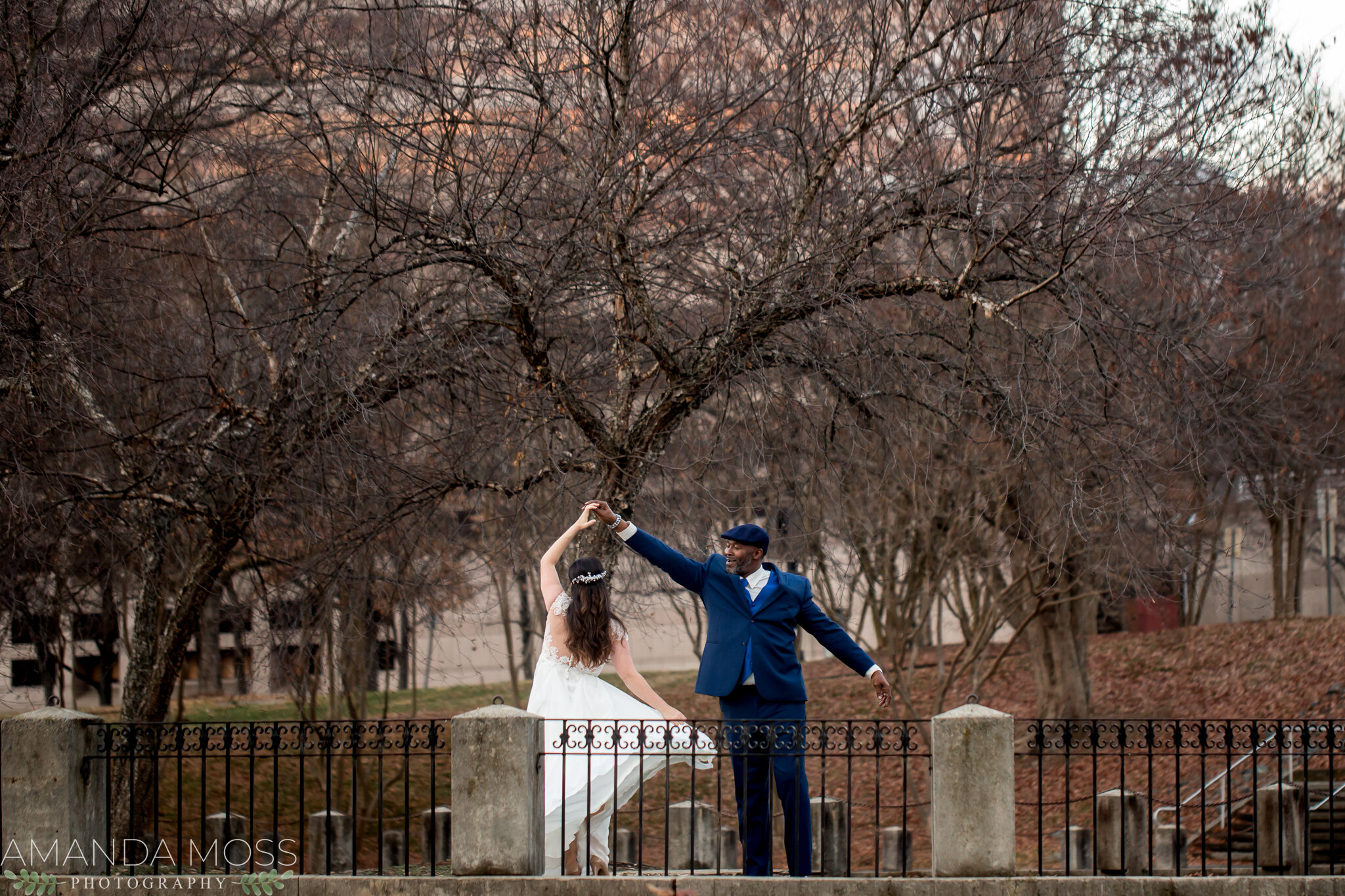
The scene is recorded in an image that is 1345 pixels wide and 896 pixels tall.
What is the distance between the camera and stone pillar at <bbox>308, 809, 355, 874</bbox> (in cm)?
1102

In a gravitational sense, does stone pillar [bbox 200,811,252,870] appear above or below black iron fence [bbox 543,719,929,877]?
below

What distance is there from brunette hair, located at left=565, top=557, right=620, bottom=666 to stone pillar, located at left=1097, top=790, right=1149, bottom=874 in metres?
5.41

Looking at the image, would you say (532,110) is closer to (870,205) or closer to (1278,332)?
(870,205)

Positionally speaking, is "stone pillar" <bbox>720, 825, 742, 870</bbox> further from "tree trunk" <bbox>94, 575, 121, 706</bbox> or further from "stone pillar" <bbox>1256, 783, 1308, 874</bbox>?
"tree trunk" <bbox>94, 575, 121, 706</bbox>

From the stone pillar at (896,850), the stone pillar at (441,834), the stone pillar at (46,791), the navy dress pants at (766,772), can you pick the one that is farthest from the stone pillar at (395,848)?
the navy dress pants at (766,772)

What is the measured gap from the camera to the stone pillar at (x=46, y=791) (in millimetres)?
7266

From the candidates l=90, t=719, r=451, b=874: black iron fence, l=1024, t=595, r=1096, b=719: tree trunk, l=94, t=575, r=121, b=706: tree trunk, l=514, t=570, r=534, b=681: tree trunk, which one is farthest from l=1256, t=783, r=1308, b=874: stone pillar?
l=94, t=575, r=121, b=706: tree trunk

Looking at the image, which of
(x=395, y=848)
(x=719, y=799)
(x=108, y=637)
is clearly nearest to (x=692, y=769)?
(x=719, y=799)

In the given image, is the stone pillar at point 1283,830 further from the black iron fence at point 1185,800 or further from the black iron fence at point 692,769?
the black iron fence at point 692,769

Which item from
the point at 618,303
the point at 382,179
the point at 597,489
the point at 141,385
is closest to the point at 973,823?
the point at 597,489

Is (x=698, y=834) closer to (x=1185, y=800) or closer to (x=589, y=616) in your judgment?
(x=589, y=616)

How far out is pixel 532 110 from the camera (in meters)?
10.1

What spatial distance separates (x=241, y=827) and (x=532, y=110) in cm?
734

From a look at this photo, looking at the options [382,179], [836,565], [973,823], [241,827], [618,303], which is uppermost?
[382,179]
